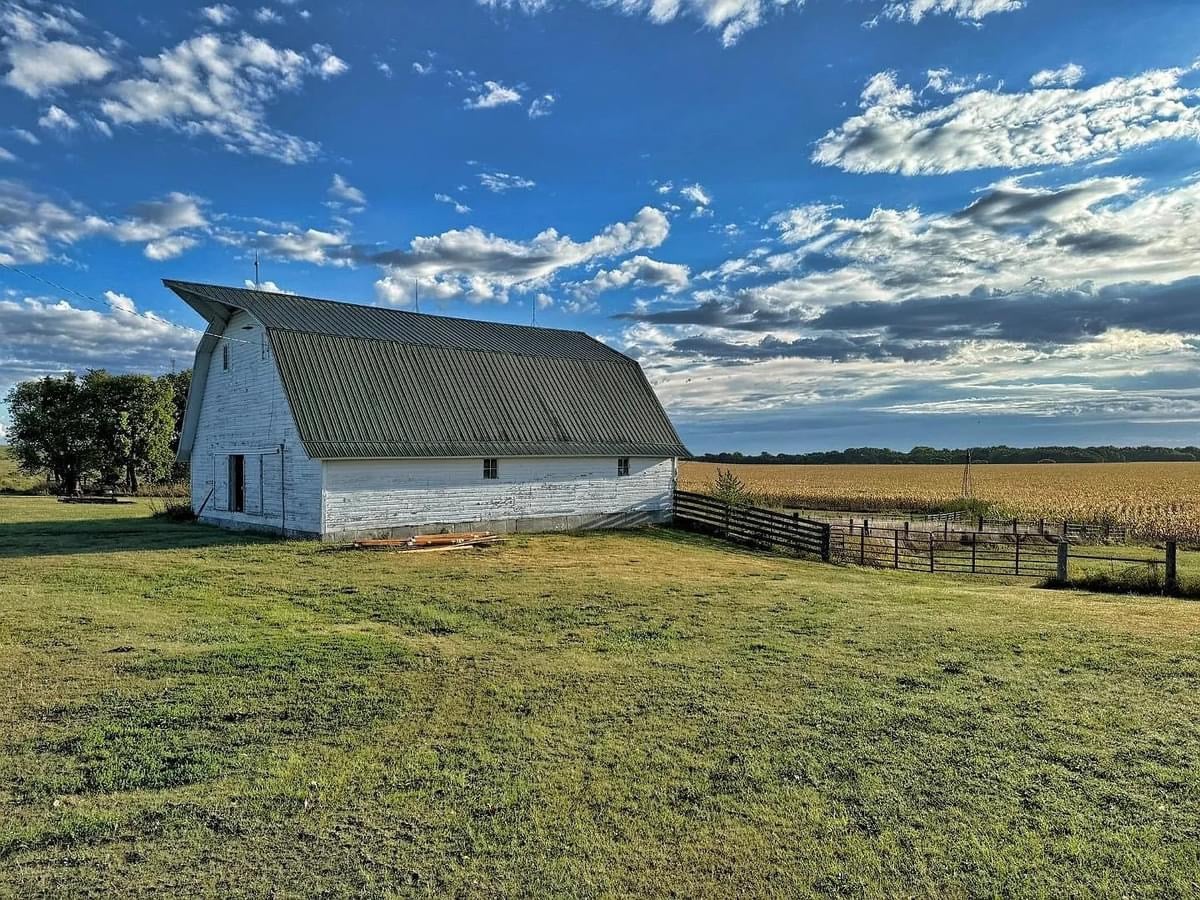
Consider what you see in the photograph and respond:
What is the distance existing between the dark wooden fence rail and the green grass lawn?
10.5 meters

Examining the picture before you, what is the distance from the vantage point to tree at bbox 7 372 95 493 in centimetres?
4259

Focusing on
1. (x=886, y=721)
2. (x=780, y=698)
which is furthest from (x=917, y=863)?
(x=780, y=698)

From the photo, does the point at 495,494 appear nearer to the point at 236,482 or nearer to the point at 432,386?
the point at 432,386

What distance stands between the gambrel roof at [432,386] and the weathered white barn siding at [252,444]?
0.66 metres

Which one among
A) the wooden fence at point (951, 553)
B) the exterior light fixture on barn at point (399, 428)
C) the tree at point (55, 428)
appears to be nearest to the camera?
the wooden fence at point (951, 553)

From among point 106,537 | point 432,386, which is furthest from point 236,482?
point 432,386

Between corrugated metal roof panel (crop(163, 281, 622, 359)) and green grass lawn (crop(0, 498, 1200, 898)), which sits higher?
corrugated metal roof panel (crop(163, 281, 622, 359))

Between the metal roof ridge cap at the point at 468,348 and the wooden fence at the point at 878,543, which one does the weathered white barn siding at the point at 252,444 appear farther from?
the wooden fence at the point at 878,543

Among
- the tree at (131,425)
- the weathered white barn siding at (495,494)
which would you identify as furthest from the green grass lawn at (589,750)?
the tree at (131,425)

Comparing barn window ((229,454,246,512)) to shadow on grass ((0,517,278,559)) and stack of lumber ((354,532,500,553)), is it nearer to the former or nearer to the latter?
shadow on grass ((0,517,278,559))

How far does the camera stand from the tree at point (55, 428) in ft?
140

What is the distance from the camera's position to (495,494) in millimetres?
22781

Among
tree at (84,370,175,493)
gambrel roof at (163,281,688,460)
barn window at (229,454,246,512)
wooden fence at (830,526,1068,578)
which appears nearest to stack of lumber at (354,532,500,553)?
gambrel roof at (163,281,688,460)

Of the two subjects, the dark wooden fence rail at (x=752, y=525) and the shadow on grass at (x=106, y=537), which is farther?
the dark wooden fence rail at (x=752, y=525)
